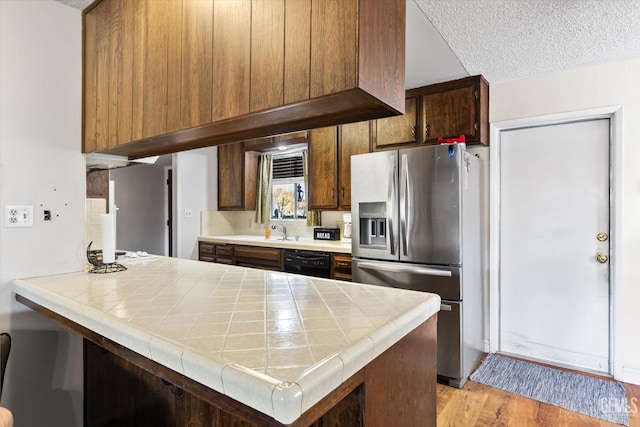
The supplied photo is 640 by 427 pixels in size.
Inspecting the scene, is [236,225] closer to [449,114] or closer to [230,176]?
[230,176]

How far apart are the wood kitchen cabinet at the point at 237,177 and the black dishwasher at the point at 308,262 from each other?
1407mm

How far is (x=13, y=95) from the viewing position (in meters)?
1.61

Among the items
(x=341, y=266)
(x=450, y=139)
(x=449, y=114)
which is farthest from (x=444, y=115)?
(x=341, y=266)

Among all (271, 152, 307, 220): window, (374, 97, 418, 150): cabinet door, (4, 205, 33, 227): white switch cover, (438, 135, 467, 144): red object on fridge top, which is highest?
(374, 97, 418, 150): cabinet door

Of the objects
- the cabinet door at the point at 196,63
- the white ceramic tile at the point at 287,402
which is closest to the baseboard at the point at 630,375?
the white ceramic tile at the point at 287,402

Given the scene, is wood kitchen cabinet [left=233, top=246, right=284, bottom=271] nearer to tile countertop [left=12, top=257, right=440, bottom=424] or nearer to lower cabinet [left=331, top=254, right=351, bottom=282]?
lower cabinet [left=331, top=254, right=351, bottom=282]

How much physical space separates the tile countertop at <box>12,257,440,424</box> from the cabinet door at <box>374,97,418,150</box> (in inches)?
76.7

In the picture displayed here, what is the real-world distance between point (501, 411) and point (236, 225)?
12.6 ft

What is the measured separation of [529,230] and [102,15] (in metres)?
3.38

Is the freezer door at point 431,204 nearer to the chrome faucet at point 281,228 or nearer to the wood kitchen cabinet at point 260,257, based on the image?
the wood kitchen cabinet at point 260,257

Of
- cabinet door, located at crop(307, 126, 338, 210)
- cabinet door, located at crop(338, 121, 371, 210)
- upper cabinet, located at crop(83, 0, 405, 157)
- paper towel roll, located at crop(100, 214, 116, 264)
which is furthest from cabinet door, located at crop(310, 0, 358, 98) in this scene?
cabinet door, located at crop(307, 126, 338, 210)

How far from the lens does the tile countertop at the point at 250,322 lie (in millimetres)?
693

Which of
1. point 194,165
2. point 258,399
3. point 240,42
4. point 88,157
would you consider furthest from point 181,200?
point 258,399

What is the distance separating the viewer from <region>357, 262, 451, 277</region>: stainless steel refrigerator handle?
2.52m
